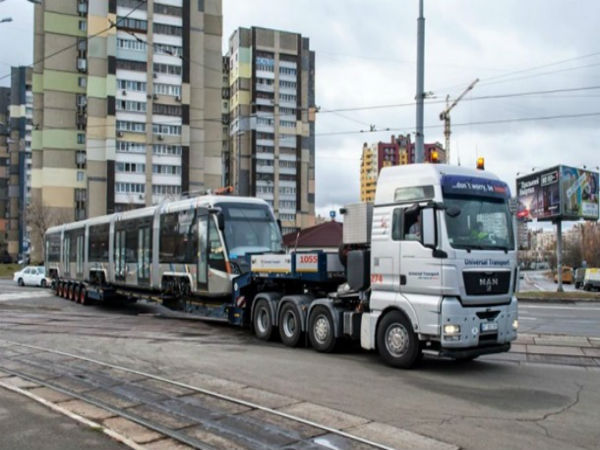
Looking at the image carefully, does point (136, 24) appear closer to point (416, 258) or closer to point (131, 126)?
point (131, 126)

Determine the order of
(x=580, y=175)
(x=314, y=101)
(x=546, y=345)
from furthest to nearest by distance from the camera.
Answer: (x=314, y=101), (x=580, y=175), (x=546, y=345)

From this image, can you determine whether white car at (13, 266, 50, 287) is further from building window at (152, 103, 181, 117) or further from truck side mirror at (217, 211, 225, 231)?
building window at (152, 103, 181, 117)

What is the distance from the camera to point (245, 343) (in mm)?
13242

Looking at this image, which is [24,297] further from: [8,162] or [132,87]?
[8,162]

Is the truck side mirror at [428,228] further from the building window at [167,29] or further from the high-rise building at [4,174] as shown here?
the high-rise building at [4,174]

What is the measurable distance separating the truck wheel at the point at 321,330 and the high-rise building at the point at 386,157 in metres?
2.47

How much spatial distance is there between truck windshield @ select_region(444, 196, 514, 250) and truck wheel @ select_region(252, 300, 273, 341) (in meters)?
5.15

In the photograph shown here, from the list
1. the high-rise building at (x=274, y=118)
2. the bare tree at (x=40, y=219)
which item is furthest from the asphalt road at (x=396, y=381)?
the high-rise building at (x=274, y=118)

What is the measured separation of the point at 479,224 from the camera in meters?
10.1

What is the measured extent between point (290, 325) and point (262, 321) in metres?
1.15

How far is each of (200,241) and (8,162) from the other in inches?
4749

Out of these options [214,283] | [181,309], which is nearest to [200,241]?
[214,283]

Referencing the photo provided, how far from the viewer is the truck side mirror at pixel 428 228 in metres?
9.57

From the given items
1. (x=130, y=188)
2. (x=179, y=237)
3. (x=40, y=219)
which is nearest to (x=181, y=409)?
(x=179, y=237)
